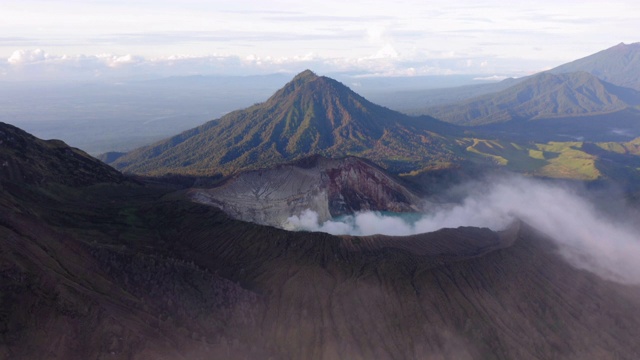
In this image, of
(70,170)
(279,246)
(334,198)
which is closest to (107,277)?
(279,246)

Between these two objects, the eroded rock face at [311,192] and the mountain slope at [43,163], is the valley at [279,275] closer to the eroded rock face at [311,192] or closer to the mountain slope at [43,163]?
the mountain slope at [43,163]

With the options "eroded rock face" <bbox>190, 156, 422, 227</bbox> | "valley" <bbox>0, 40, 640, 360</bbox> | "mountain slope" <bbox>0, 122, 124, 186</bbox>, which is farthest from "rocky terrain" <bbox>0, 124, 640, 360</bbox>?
"eroded rock face" <bbox>190, 156, 422, 227</bbox>

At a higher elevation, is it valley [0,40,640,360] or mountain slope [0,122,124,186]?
→ mountain slope [0,122,124,186]

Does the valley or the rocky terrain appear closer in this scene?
the rocky terrain

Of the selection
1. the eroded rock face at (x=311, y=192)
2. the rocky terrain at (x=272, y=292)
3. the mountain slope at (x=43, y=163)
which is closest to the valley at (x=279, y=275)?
the rocky terrain at (x=272, y=292)

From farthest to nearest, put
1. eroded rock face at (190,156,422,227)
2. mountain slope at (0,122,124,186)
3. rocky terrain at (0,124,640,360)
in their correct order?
eroded rock face at (190,156,422,227) → mountain slope at (0,122,124,186) → rocky terrain at (0,124,640,360)

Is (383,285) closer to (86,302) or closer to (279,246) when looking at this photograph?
(279,246)

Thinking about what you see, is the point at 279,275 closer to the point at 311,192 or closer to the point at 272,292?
the point at 272,292

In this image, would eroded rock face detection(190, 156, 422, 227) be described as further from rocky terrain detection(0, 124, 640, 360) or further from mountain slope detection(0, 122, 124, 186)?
mountain slope detection(0, 122, 124, 186)

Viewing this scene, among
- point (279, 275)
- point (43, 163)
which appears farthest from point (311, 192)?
point (43, 163)
